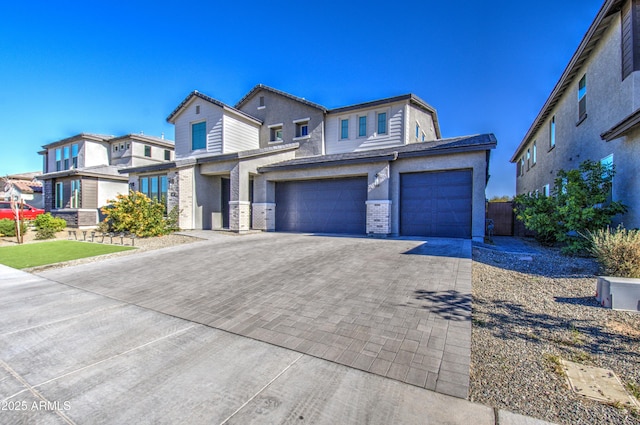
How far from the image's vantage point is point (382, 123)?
1656 cm

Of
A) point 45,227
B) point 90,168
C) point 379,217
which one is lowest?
point 45,227

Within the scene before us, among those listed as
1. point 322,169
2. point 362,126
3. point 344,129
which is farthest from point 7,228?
point 362,126

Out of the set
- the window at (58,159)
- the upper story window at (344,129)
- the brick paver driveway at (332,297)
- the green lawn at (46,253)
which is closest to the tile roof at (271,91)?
the upper story window at (344,129)

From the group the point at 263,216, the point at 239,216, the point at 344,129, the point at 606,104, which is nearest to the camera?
the point at 606,104

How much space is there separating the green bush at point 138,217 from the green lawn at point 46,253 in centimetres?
225

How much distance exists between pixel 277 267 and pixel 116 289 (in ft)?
11.4

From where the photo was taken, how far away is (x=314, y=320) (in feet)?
13.4

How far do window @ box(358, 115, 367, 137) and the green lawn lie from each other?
13.1 m

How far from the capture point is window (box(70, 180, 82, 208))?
65.0 ft

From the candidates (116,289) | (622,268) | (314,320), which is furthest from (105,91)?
(622,268)

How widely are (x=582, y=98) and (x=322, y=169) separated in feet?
36.9

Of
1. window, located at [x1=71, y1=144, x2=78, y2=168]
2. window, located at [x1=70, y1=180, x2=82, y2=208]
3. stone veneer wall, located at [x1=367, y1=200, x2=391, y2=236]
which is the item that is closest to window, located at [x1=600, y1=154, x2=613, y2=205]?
stone veneer wall, located at [x1=367, y1=200, x2=391, y2=236]

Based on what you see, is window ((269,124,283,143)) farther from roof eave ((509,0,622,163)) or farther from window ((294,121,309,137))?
roof eave ((509,0,622,163))

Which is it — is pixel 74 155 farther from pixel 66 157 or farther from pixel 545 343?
pixel 545 343
